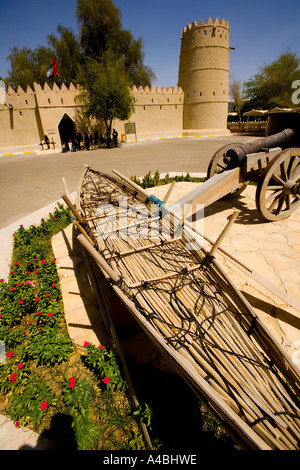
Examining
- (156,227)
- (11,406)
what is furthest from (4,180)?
(11,406)

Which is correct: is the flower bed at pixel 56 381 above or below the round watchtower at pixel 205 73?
below

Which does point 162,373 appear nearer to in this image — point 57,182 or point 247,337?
point 247,337

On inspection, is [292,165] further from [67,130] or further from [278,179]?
[67,130]

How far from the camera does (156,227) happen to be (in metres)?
3.10

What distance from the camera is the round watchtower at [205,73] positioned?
870 inches

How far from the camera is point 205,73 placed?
23016mm

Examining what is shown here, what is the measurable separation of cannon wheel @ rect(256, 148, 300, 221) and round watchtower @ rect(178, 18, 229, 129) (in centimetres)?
2330

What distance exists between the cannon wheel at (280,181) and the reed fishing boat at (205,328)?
2003mm

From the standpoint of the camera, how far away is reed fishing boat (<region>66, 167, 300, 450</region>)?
1.30m

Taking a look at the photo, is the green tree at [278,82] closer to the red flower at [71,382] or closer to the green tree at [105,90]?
the green tree at [105,90]

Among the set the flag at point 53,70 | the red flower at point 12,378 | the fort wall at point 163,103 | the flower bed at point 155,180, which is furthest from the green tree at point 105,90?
the red flower at point 12,378

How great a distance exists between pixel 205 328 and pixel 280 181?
3.62 m

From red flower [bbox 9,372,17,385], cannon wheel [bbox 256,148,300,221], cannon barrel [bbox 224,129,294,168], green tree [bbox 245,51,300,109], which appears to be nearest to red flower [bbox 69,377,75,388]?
red flower [bbox 9,372,17,385]

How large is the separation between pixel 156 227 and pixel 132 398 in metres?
1.90
